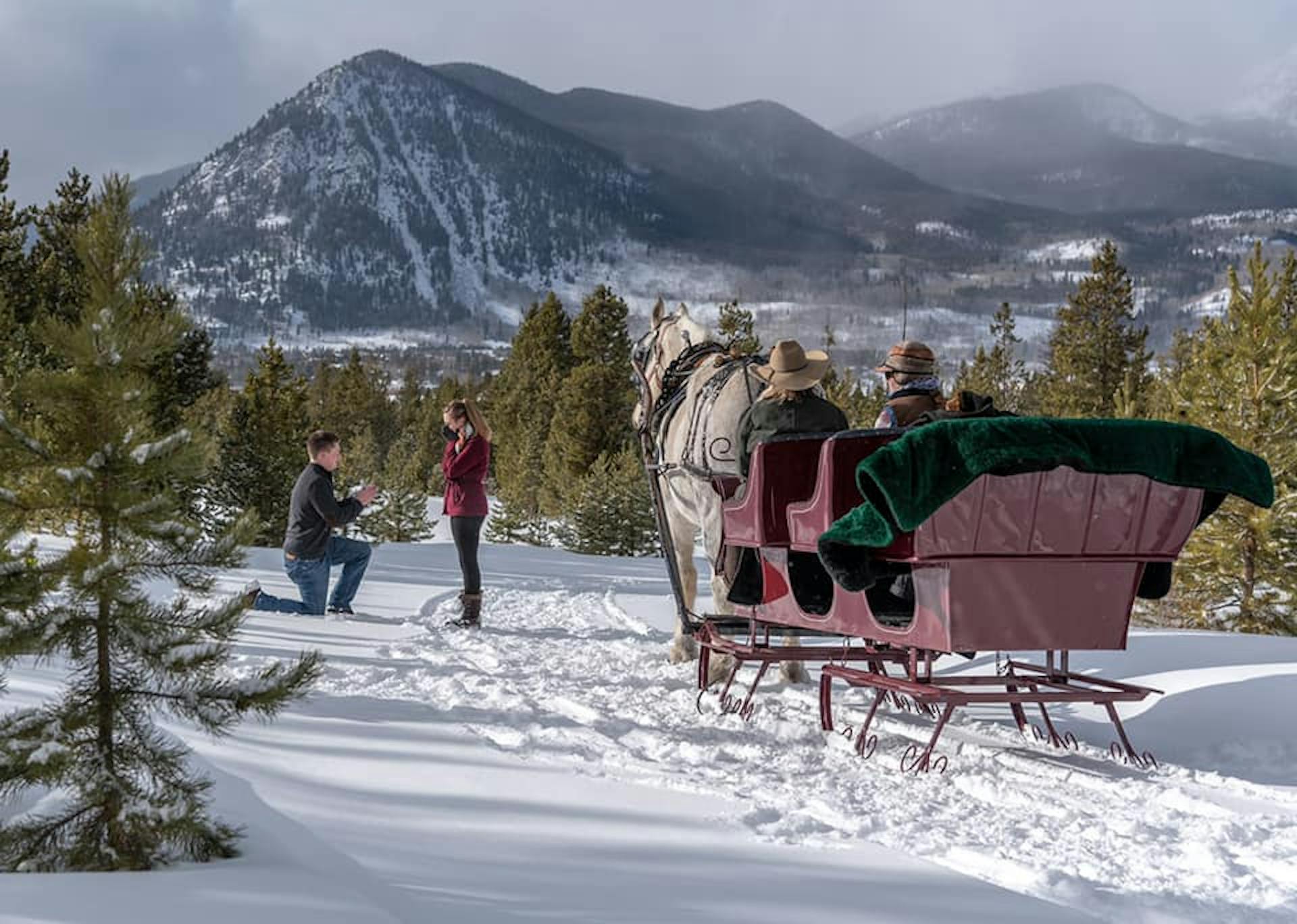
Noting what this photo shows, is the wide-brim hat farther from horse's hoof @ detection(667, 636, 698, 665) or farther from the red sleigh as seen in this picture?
horse's hoof @ detection(667, 636, 698, 665)

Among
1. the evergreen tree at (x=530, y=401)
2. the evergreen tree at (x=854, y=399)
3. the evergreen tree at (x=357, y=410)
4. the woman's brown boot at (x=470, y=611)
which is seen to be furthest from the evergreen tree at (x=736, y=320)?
the evergreen tree at (x=357, y=410)

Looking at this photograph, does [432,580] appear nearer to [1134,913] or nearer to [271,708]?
[271,708]

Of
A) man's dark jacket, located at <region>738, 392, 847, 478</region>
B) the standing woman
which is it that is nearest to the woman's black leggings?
the standing woman

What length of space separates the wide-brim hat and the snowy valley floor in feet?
6.05

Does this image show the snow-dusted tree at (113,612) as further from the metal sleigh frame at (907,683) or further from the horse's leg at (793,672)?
the horse's leg at (793,672)

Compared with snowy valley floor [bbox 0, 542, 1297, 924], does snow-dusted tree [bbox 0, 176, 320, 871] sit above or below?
above

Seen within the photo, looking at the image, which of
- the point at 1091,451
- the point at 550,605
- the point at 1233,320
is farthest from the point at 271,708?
the point at 1233,320

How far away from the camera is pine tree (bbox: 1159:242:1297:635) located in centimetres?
1542

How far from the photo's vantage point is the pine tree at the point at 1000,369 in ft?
154

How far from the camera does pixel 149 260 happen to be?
3465 millimetres

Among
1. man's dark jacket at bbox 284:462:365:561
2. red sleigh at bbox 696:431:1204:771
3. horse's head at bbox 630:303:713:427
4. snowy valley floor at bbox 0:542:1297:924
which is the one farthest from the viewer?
man's dark jacket at bbox 284:462:365:561

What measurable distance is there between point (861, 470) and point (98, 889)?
113 inches

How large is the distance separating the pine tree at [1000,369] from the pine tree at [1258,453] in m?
26.9

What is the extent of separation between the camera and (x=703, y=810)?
3.85 meters
